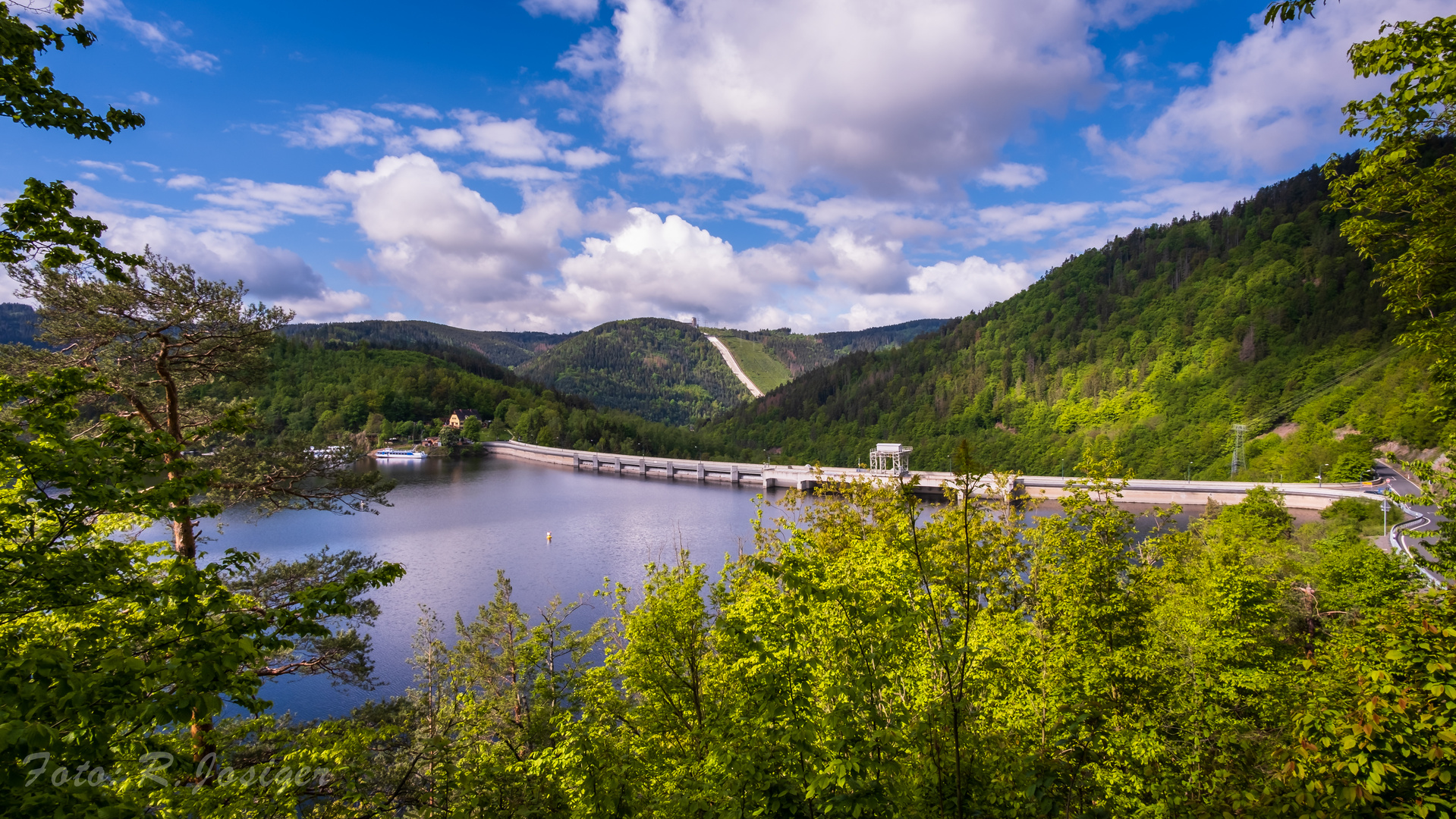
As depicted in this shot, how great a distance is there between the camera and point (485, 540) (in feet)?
137

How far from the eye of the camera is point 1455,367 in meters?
6.21

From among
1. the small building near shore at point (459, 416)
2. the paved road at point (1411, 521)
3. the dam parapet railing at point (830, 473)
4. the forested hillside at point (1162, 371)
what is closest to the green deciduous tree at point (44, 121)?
the paved road at point (1411, 521)

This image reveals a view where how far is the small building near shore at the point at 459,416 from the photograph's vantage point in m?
116

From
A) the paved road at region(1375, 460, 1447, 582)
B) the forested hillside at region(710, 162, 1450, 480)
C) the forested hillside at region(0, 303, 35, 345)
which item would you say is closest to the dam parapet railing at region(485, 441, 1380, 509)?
the paved road at region(1375, 460, 1447, 582)

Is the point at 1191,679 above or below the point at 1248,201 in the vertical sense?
below

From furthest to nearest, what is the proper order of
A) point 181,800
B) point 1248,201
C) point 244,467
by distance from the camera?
point 1248,201 < point 244,467 < point 181,800

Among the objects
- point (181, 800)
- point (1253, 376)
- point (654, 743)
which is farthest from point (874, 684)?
point (1253, 376)

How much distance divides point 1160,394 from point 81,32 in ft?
416

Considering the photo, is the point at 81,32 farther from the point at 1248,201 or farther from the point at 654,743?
the point at 1248,201

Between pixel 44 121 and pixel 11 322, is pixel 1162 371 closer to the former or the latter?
pixel 44 121

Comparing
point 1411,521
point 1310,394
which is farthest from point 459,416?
point 1310,394

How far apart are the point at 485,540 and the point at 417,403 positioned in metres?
87.9

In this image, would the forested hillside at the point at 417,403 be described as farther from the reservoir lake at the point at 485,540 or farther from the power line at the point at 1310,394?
the power line at the point at 1310,394

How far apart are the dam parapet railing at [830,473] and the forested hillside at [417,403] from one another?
5932 millimetres
